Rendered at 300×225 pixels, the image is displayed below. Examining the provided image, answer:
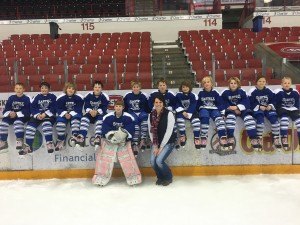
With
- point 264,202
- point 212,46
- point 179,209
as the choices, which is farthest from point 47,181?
point 212,46

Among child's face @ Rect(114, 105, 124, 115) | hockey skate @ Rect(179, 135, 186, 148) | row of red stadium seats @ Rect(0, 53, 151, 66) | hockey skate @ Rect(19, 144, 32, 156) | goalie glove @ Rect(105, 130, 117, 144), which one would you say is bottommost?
hockey skate @ Rect(19, 144, 32, 156)

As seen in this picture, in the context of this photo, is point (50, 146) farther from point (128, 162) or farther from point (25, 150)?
point (128, 162)

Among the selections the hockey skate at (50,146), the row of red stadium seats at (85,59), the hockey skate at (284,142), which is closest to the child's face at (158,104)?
the hockey skate at (50,146)

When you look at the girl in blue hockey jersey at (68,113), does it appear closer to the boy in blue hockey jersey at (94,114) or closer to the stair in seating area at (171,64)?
the boy in blue hockey jersey at (94,114)

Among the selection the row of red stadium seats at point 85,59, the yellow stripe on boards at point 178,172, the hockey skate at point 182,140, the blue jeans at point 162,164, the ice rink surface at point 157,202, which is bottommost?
the ice rink surface at point 157,202

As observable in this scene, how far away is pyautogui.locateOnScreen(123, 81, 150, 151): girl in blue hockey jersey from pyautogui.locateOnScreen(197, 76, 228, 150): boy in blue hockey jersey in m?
0.61

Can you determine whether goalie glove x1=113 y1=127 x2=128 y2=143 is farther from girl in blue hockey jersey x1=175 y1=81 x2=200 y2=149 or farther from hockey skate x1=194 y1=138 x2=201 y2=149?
hockey skate x1=194 y1=138 x2=201 y2=149

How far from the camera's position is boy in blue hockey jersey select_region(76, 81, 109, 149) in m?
3.96

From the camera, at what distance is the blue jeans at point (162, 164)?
12.6 ft

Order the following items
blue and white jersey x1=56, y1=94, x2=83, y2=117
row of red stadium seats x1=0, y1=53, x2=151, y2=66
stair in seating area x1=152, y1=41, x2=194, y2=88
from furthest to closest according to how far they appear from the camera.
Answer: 1. row of red stadium seats x1=0, y1=53, x2=151, y2=66
2. stair in seating area x1=152, y1=41, x2=194, y2=88
3. blue and white jersey x1=56, y1=94, x2=83, y2=117

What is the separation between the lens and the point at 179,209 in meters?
3.20

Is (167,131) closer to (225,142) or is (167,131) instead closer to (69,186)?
(225,142)

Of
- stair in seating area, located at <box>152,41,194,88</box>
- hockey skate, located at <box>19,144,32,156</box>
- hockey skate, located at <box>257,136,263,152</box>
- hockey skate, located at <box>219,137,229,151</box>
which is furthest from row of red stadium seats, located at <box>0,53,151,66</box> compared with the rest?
hockey skate, located at <box>257,136,263,152</box>

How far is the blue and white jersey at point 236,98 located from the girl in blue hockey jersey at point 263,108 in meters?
0.12
